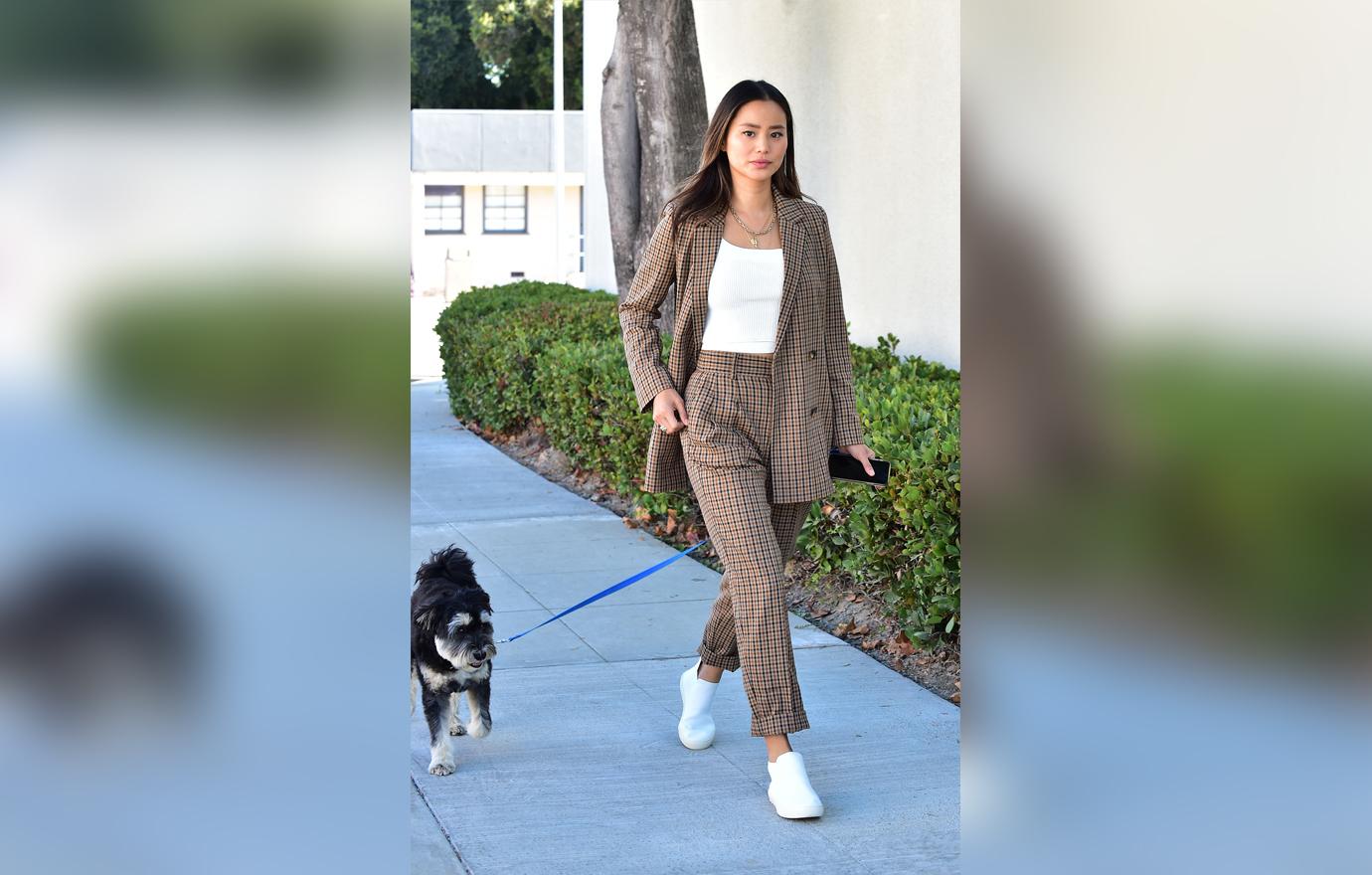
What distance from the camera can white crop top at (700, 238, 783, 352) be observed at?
14.6ft

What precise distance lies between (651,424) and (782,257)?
4101 millimetres

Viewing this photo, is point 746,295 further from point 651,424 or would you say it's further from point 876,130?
point 876,130

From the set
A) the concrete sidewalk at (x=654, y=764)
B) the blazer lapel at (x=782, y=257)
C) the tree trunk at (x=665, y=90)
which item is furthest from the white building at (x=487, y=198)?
the blazer lapel at (x=782, y=257)

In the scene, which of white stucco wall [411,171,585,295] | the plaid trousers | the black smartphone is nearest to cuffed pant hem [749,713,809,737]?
the plaid trousers

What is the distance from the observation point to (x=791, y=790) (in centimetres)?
432

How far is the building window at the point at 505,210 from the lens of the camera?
127 ft

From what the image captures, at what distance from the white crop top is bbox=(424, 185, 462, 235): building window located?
34.6m

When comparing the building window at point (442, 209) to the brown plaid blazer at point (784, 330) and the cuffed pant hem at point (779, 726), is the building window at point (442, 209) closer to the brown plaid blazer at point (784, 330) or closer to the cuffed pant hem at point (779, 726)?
the brown plaid blazer at point (784, 330)

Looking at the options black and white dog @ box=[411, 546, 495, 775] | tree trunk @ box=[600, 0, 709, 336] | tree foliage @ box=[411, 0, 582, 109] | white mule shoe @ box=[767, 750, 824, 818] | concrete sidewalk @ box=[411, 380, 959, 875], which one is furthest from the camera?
tree foliage @ box=[411, 0, 582, 109]

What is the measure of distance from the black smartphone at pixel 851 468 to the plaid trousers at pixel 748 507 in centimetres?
24
